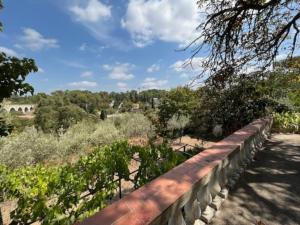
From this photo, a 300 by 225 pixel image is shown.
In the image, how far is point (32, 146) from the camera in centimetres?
997

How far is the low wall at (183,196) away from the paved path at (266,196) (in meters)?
0.15

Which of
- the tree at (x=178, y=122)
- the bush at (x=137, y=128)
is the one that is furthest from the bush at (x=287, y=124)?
the bush at (x=137, y=128)

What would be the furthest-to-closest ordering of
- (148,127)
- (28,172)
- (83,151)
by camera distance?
(148,127) → (83,151) → (28,172)

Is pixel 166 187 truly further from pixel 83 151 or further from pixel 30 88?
pixel 83 151

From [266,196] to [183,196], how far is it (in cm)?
177

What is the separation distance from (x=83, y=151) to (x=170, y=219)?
384 inches

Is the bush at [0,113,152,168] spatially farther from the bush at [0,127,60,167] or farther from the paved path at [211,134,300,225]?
the paved path at [211,134,300,225]

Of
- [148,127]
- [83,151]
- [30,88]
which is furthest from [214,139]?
[30,88]

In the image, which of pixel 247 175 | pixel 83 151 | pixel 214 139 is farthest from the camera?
pixel 214 139

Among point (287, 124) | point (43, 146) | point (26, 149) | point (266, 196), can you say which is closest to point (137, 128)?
point (43, 146)

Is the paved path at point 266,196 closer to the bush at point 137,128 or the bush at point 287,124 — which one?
the bush at point 287,124

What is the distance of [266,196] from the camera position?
3.12 meters

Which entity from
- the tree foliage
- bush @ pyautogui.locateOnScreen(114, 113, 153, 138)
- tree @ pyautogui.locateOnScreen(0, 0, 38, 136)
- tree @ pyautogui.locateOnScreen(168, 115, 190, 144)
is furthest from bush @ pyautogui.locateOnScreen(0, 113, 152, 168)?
tree @ pyautogui.locateOnScreen(0, 0, 38, 136)

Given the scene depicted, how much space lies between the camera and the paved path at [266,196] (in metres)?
2.57
